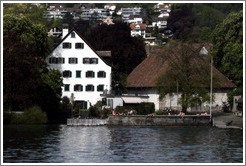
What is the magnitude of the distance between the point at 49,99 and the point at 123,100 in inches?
444

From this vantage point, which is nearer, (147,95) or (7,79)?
(7,79)

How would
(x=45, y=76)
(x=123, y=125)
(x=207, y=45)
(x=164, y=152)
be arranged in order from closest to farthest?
(x=164, y=152) → (x=123, y=125) → (x=45, y=76) → (x=207, y=45)

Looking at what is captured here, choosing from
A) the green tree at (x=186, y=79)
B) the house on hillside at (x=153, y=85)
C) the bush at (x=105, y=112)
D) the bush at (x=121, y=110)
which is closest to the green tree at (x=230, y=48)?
the house on hillside at (x=153, y=85)

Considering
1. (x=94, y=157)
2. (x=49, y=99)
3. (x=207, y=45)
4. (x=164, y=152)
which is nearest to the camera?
(x=94, y=157)

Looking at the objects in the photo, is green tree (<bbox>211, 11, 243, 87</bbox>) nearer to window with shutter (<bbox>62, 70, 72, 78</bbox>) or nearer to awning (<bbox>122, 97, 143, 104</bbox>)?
awning (<bbox>122, 97, 143, 104</bbox>)

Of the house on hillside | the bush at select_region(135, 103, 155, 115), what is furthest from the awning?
the bush at select_region(135, 103, 155, 115)

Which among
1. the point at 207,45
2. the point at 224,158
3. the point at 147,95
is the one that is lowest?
the point at 224,158

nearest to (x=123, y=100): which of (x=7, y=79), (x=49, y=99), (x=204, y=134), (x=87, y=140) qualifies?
(x=49, y=99)

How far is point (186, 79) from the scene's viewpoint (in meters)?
94.8

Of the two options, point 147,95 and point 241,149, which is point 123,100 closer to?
point 147,95

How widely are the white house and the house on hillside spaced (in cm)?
357

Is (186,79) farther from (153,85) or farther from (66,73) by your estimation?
(66,73)

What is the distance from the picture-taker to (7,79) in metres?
88.9

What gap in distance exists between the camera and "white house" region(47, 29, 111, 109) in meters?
110
